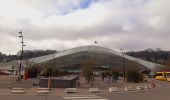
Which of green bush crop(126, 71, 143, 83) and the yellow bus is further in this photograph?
the yellow bus

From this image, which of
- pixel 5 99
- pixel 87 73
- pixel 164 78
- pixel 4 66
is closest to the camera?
pixel 5 99

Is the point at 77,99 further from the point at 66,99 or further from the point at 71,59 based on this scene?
the point at 71,59

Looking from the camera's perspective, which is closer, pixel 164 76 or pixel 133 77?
pixel 133 77

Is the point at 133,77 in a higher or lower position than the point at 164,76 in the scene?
lower

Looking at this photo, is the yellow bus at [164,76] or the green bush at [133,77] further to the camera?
the yellow bus at [164,76]

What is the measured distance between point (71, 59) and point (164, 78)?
252ft

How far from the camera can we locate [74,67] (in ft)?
549

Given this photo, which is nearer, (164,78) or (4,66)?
(164,78)

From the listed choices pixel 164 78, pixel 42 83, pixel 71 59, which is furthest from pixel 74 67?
pixel 42 83

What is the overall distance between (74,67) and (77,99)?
466 feet

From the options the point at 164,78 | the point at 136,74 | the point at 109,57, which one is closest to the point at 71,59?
the point at 109,57

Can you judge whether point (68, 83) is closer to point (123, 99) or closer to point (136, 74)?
point (123, 99)

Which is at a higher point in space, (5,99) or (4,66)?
(4,66)

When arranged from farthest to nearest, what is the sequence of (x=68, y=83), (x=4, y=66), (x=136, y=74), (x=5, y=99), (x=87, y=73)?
(x=4, y=66), (x=136, y=74), (x=87, y=73), (x=68, y=83), (x=5, y=99)
